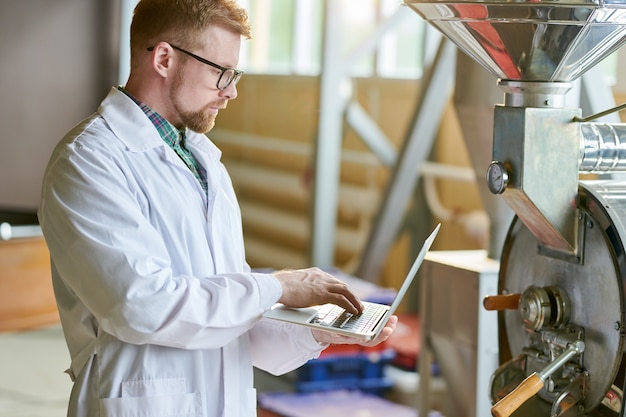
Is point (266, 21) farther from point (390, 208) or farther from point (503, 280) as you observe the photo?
point (503, 280)

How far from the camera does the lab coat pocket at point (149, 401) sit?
1.80 m

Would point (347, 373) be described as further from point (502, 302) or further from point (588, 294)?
point (588, 294)

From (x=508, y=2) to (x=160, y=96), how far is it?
710 mm

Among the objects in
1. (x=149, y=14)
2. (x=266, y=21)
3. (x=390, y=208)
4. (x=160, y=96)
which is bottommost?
(x=390, y=208)

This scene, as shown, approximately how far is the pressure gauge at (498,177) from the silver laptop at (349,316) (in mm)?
148

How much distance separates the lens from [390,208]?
221 inches

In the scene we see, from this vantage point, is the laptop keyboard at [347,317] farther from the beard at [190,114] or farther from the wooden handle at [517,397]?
the beard at [190,114]

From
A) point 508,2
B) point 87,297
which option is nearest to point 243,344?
point 87,297

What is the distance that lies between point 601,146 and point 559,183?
0.13 metres

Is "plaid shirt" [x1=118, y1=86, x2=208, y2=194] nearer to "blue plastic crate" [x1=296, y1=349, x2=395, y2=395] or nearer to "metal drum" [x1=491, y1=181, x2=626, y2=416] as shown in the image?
"metal drum" [x1=491, y1=181, x2=626, y2=416]

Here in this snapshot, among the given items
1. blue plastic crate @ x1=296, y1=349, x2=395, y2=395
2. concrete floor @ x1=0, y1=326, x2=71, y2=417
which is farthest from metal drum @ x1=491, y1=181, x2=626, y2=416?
concrete floor @ x1=0, y1=326, x2=71, y2=417

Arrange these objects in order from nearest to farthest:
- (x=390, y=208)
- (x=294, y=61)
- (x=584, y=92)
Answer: (x=584, y=92)
(x=390, y=208)
(x=294, y=61)

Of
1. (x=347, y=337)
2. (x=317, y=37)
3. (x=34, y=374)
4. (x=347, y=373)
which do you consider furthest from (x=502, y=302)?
(x=317, y=37)

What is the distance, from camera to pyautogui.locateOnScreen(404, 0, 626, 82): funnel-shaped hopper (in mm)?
1747
